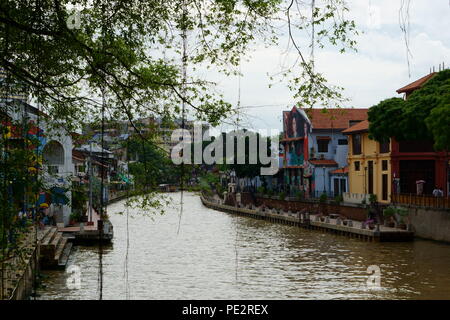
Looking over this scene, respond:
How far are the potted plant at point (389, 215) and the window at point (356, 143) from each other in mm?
13700

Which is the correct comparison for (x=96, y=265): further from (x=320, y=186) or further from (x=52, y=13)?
(x=320, y=186)

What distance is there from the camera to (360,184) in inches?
2216

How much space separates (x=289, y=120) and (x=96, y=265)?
4881 cm

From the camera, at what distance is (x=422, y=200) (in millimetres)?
39531

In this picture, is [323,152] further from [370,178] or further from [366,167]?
[370,178]

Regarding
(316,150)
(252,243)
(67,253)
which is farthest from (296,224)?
(67,253)

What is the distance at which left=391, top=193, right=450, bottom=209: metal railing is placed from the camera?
37.1m

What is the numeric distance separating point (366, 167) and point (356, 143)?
10.6 ft

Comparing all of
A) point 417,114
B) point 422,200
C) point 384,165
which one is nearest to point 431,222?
point 422,200

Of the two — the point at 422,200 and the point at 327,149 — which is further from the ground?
the point at 327,149

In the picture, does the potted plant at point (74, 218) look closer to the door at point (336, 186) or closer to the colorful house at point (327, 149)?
the colorful house at point (327, 149)

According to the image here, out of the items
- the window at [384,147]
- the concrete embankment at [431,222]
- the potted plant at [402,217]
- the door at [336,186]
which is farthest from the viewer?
the door at [336,186]

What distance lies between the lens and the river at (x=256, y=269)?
79.0ft

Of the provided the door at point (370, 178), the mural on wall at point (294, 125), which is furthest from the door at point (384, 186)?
the mural on wall at point (294, 125)
